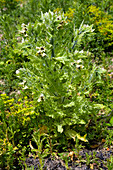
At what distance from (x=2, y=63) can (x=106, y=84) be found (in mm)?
2407

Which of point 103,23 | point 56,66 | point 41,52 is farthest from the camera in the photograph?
point 103,23

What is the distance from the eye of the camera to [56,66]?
2.15m

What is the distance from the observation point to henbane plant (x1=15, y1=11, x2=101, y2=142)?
1855 mm

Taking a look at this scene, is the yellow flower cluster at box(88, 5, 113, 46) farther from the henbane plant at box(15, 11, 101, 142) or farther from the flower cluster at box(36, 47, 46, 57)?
the flower cluster at box(36, 47, 46, 57)

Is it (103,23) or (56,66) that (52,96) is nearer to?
(56,66)

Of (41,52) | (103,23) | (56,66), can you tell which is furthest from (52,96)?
(103,23)

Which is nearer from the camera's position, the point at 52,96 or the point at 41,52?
the point at 41,52

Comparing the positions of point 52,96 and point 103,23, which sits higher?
point 103,23

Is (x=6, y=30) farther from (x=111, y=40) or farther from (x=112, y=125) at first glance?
(x=112, y=125)

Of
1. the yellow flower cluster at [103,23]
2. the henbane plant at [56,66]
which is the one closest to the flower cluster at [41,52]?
the henbane plant at [56,66]

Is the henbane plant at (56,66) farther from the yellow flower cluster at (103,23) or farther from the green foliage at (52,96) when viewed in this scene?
the yellow flower cluster at (103,23)

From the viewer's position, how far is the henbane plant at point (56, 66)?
185 centimetres

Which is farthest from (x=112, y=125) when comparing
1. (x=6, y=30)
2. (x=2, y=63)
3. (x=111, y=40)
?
(x=6, y=30)

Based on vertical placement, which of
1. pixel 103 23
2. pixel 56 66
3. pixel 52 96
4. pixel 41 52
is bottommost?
pixel 52 96
